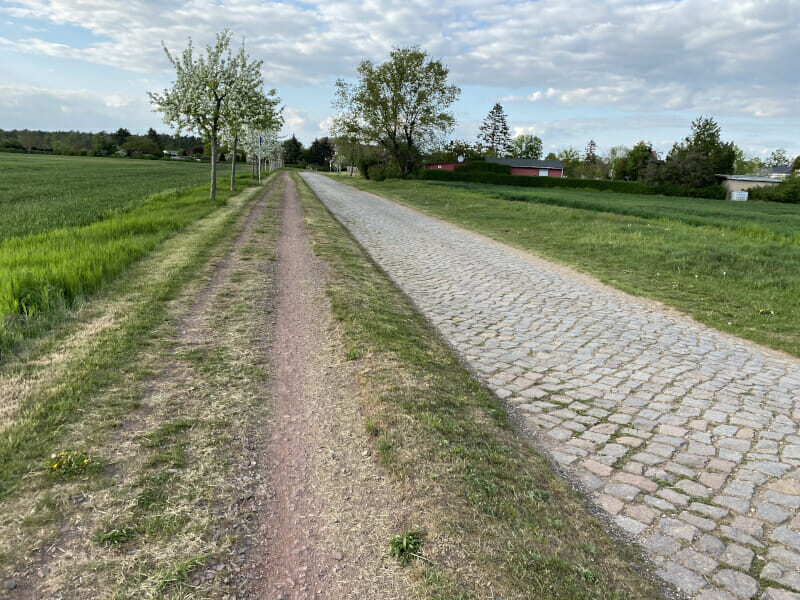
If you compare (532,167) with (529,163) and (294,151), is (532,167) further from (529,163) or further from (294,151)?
(294,151)

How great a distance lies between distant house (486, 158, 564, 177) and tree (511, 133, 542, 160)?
101ft

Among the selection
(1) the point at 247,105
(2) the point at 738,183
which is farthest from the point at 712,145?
(1) the point at 247,105

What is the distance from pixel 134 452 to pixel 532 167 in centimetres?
9128

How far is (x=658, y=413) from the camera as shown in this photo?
462 cm

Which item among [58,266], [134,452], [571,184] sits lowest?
[134,452]

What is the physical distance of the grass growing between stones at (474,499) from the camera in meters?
2.47

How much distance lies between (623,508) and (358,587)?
1900mm

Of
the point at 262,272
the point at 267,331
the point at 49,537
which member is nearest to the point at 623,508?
the point at 49,537

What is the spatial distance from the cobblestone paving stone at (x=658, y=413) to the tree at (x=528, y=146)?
4756 inches

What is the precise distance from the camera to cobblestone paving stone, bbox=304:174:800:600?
299cm

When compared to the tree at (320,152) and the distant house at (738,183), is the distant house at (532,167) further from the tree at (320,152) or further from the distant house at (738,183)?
the tree at (320,152)

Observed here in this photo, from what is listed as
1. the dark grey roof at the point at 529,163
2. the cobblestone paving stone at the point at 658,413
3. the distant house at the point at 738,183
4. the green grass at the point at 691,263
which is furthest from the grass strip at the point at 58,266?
the dark grey roof at the point at 529,163

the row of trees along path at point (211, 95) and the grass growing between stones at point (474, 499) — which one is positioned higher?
the row of trees along path at point (211, 95)

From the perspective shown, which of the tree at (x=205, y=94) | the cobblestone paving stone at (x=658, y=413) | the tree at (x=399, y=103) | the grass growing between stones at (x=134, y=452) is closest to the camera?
the grass growing between stones at (x=134, y=452)
